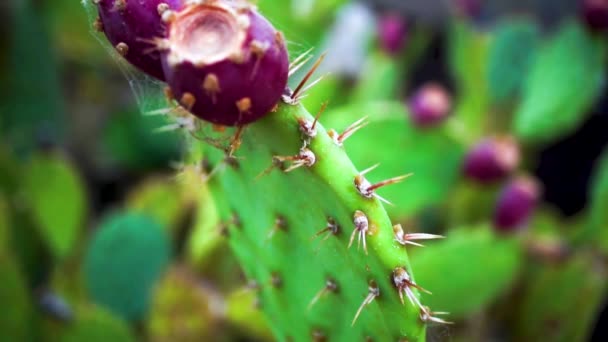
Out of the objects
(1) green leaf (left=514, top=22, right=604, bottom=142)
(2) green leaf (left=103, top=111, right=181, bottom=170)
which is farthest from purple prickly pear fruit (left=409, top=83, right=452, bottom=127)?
(2) green leaf (left=103, top=111, right=181, bottom=170)

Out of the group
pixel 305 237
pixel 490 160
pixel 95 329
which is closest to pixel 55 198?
pixel 95 329

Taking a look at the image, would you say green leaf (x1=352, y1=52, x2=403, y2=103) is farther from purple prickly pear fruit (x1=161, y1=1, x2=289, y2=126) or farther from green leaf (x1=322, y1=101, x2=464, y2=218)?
purple prickly pear fruit (x1=161, y1=1, x2=289, y2=126)

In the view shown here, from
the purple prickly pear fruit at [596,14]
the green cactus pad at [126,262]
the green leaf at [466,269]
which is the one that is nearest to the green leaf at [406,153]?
the green leaf at [466,269]

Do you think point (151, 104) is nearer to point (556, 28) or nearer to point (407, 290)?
point (407, 290)

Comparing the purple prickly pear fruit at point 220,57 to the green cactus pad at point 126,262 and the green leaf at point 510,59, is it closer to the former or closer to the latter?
the green cactus pad at point 126,262

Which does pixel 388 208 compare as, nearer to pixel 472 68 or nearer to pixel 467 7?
pixel 472 68
